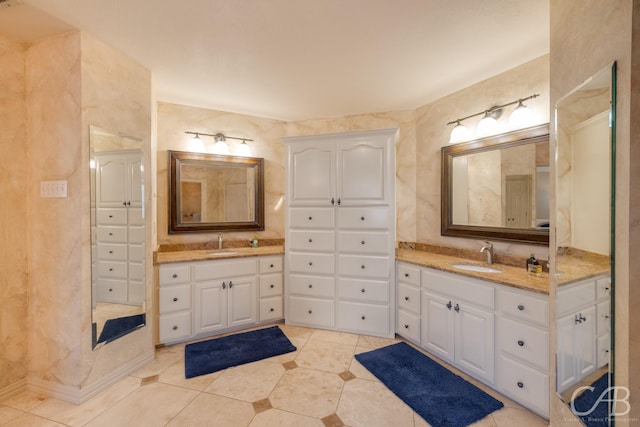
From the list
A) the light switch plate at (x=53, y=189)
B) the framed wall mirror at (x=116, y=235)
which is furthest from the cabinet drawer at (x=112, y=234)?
the light switch plate at (x=53, y=189)

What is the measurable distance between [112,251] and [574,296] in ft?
9.66

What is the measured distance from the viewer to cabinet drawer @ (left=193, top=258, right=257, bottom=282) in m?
2.73

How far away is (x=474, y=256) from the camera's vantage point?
2598mm

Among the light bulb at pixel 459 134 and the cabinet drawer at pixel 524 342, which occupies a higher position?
the light bulb at pixel 459 134

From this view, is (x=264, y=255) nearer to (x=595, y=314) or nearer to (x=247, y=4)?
(x=247, y=4)

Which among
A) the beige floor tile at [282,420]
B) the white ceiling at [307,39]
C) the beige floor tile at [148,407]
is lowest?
the beige floor tile at [282,420]

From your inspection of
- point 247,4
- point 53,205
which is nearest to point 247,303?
point 53,205

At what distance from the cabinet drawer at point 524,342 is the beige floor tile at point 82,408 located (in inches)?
108

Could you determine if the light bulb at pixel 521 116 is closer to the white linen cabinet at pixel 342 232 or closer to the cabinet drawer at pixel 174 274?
the white linen cabinet at pixel 342 232

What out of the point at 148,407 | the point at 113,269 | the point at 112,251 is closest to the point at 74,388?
the point at 148,407

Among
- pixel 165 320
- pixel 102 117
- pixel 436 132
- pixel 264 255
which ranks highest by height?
pixel 436 132

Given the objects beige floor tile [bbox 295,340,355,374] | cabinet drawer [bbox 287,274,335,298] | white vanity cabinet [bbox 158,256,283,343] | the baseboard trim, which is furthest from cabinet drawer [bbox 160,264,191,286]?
beige floor tile [bbox 295,340,355,374]

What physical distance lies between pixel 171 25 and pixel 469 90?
8.70 ft

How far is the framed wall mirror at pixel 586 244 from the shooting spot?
3.21 feet
